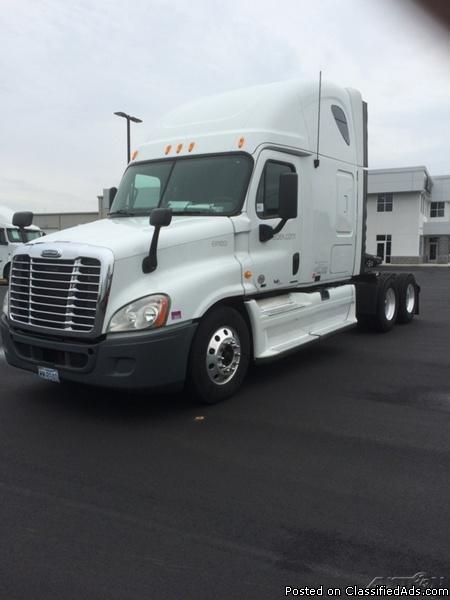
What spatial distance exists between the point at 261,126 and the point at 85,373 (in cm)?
356

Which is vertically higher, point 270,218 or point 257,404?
point 270,218

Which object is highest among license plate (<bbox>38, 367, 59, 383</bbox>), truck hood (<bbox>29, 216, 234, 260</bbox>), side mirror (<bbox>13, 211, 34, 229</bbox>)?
side mirror (<bbox>13, 211, 34, 229</bbox>)

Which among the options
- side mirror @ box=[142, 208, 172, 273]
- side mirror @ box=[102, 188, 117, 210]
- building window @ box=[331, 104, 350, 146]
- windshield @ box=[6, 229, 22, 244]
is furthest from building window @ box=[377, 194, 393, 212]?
side mirror @ box=[142, 208, 172, 273]

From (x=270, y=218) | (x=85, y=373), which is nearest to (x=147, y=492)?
(x=85, y=373)

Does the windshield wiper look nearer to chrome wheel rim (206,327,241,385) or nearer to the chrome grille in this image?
chrome wheel rim (206,327,241,385)

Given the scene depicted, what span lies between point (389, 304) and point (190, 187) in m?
5.45

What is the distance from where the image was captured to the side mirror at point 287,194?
6121 mm

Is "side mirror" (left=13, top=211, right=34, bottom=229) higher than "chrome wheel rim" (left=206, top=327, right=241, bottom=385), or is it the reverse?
"side mirror" (left=13, top=211, right=34, bottom=229)

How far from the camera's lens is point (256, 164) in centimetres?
631

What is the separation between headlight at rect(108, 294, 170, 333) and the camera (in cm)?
502

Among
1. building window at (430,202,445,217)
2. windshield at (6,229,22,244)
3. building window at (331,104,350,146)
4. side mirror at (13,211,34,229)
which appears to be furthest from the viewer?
building window at (430,202,445,217)

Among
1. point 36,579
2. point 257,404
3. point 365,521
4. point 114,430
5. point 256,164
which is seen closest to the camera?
point 36,579

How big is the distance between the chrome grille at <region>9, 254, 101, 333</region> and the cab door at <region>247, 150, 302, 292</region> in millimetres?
1981

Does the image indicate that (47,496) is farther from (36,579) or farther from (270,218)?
(270,218)
